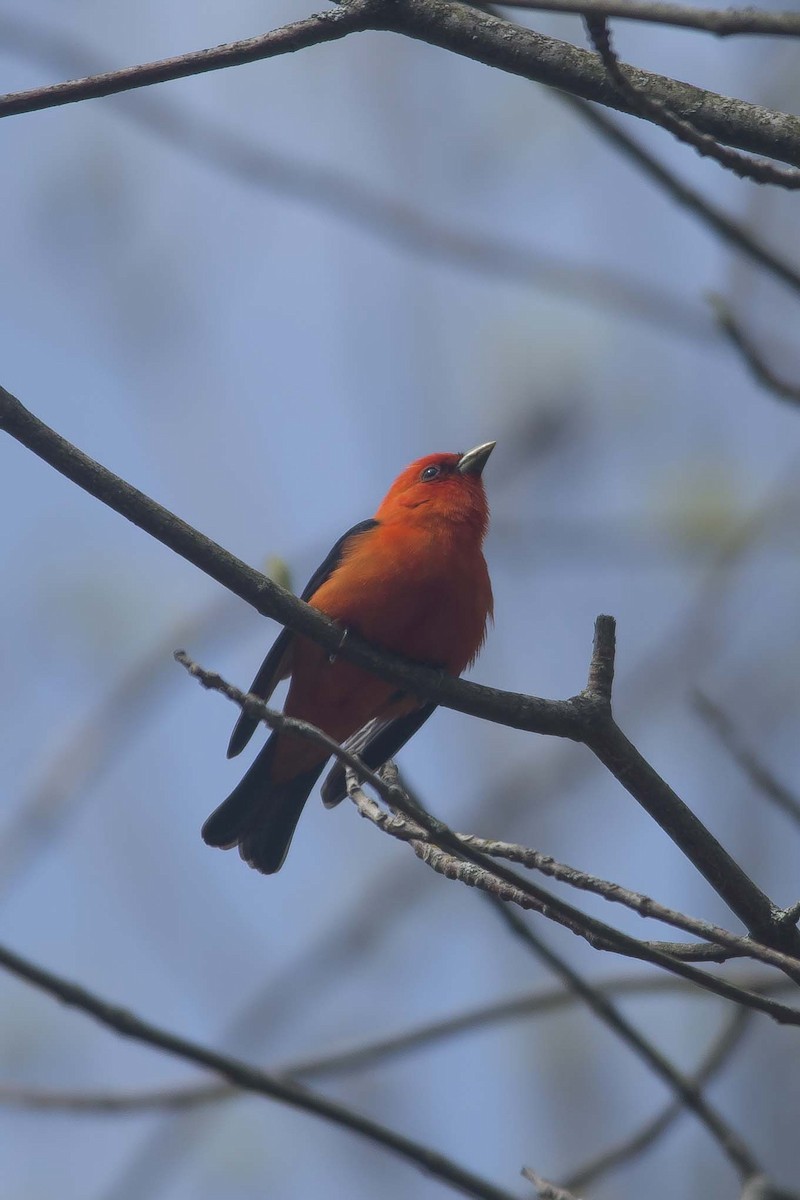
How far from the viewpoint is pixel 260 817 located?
6.44 m

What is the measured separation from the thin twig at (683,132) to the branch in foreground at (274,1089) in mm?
2093

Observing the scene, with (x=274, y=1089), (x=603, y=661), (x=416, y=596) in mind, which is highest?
(x=416, y=596)

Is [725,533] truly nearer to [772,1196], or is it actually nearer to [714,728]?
[714,728]

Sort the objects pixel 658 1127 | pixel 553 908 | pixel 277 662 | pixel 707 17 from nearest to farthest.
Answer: pixel 707 17
pixel 553 908
pixel 658 1127
pixel 277 662

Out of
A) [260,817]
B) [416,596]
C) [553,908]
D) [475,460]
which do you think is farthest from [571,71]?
[260,817]

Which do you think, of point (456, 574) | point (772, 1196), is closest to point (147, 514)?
point (772, 1196)

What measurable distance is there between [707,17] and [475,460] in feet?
14.7

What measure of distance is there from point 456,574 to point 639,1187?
5.21 meters

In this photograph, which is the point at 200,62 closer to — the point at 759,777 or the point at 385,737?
the point at 759,777

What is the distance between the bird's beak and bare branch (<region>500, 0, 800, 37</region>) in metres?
4.37

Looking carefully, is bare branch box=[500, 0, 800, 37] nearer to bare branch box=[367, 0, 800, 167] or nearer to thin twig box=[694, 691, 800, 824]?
bare branch box=[367, 0, 800, 167]

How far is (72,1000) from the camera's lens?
2.52 m

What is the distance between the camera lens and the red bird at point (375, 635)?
5.55 meters

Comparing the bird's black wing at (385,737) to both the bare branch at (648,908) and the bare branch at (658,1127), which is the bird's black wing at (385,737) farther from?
the bare branch at (648,908)
